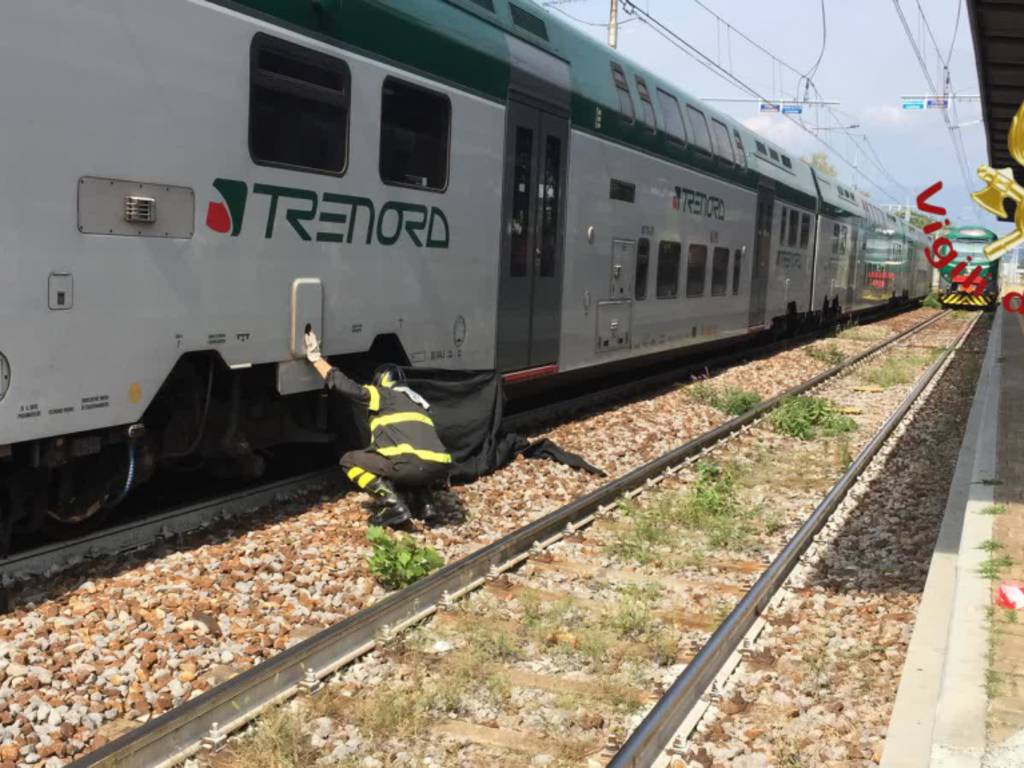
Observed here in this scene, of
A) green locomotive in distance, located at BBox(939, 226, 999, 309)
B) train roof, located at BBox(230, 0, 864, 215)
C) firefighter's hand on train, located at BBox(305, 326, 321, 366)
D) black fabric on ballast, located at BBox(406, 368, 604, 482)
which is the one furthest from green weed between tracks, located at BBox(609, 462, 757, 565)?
green locomotive in distance, located at BBox(939, 226, 999, 309)

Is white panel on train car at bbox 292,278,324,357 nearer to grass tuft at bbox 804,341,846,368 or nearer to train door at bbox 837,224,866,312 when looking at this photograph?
grass tuft at bbox 804,341,846,368

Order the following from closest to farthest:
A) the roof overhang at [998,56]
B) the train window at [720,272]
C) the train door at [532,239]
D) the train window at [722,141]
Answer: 1. the roof overhang at [998,56]
2. the train door at [532,239]
3. the train window at [722,141]
4. the train window at [720,272]

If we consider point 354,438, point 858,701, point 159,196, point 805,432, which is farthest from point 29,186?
point 805,432

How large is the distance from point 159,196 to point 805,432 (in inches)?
317

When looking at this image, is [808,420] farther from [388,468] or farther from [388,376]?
[388,468]

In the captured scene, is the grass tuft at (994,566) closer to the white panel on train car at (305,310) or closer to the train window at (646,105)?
the white panel on train car at (305,310)

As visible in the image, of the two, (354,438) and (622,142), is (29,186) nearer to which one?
(354,438)

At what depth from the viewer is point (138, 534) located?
607 cm

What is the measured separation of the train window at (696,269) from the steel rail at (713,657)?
20.0 ft

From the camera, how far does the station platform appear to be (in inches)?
149

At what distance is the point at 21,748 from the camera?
389 centimetres

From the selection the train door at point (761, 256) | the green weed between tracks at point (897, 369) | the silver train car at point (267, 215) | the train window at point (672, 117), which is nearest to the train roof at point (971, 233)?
the green weed between tracks at point (897, 369)

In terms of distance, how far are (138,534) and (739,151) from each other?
12.8 meters

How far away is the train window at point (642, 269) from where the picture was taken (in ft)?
40.7
